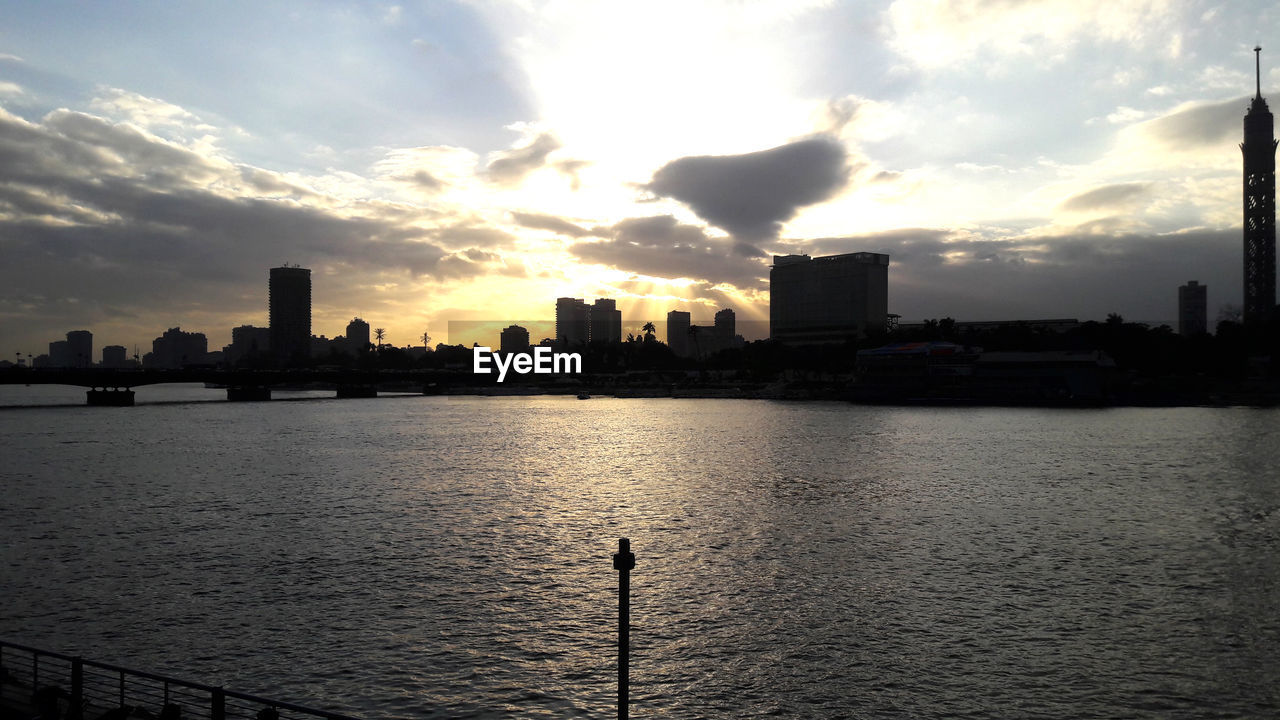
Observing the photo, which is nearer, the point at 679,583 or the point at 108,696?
the point at 108,696

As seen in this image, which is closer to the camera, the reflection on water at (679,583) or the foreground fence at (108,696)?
the foreground fence at (108,696)

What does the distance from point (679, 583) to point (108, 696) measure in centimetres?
2269

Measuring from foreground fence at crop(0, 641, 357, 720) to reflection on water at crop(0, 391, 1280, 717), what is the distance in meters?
1.14

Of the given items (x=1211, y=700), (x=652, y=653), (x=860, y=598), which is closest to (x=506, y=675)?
(x=652, y=653)

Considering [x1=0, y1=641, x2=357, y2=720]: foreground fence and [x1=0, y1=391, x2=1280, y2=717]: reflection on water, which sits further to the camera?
[x1=0, y1=391, x2=1280, y2=717]: reflection on water

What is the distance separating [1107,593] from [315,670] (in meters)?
33.2

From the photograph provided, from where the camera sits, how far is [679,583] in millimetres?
36969

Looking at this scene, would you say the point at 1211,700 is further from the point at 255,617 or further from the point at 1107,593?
the point at 255,617

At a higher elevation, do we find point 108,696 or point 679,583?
point 108,696

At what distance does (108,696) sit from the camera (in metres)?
22.9

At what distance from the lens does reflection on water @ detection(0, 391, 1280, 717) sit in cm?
2464

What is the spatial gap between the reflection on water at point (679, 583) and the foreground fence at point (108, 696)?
1139 millimetres

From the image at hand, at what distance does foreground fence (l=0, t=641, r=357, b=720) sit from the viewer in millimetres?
14750

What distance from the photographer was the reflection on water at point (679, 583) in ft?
80.8
